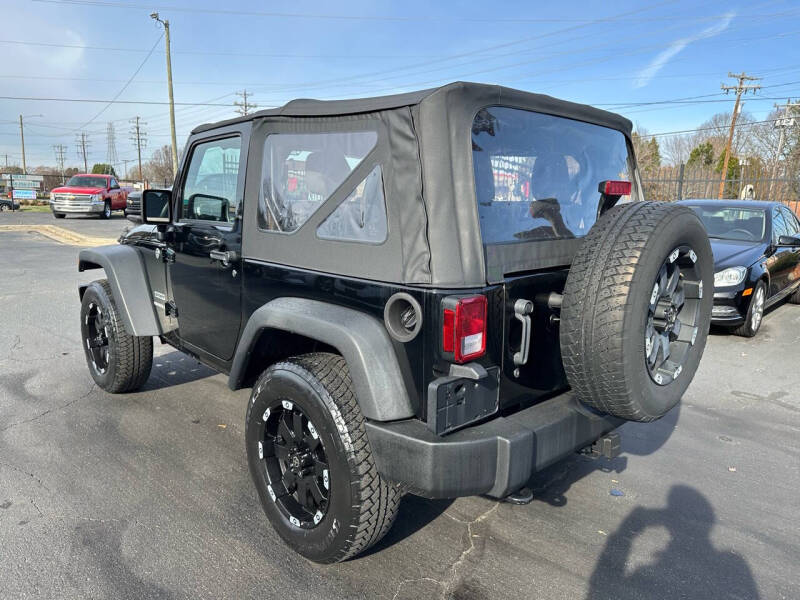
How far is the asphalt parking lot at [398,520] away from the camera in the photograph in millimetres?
2420

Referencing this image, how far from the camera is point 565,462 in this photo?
351cm

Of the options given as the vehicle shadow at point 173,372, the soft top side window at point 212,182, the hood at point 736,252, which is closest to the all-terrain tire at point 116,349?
the vehicle shadow at point 173,372

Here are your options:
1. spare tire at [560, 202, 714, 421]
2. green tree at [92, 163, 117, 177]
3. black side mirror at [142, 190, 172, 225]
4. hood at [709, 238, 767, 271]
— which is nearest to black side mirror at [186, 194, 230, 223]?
black side mirror at [142, 190, 172, 225]

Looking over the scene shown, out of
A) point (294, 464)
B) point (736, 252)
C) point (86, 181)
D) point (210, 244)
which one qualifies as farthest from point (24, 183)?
point (294, 464)

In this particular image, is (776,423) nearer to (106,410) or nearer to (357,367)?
(357,367)

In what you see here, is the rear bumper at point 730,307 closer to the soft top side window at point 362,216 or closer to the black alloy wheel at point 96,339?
the soft top side window at point 362,216

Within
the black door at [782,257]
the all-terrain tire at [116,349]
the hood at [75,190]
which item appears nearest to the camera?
the all-terrain tire at [116,349]

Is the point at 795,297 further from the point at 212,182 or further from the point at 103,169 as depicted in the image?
the point at 103,169

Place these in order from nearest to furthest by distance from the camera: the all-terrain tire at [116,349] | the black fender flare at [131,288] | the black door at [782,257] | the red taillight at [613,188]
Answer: the red taillight at [613,188], the black fender flare at [131,288], the all-terrain tire at [116,349], the black door at [782,257]

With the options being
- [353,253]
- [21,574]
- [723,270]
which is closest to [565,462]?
[353,253]

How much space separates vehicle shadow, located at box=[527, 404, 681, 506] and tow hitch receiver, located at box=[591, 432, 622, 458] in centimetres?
28

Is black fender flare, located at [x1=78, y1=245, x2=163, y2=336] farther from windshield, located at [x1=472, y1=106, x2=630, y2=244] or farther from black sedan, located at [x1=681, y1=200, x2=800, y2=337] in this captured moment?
Result: black sedan, located at [x1=681, y1=200, x2=800, y2=337]

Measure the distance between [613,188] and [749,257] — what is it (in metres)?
4.59

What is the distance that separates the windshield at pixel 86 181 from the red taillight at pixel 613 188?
1015 inches
